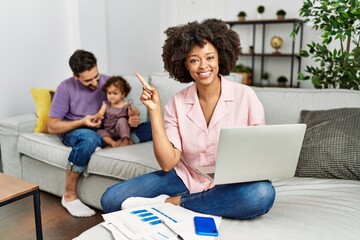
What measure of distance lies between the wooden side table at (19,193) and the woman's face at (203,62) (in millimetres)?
846

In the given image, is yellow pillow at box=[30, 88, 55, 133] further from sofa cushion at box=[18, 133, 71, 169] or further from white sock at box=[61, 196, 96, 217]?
white sock at box=[61, 196, 96, 217]

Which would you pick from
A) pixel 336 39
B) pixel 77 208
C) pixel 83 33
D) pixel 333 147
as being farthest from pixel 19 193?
pixel 83 33

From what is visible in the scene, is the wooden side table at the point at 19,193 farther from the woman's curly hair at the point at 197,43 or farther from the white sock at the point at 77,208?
the woman's curly hair at the point at 197,43

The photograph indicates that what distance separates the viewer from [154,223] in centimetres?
122

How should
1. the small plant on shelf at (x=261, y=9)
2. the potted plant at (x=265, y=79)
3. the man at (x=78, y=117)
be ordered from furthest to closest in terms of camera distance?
the potted plant at (x=265, y=79), the small plant on shelf at (x=261, y=9), the man at (x=78, y=117)

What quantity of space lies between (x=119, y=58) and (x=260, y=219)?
3.37m

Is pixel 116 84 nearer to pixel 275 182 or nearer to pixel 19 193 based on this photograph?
pixel 19 193

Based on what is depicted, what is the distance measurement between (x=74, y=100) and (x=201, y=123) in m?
1.16

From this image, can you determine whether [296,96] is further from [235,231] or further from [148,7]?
[148,7]

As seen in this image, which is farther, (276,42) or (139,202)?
(276,42)

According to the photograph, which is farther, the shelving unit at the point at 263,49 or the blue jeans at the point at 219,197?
the shelving unit at the point at 263,49

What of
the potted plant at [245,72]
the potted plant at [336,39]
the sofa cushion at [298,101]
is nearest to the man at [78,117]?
the sofa cushion at [298,101]

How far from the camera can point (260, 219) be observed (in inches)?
51.5

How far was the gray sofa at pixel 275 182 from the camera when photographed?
1.25m
